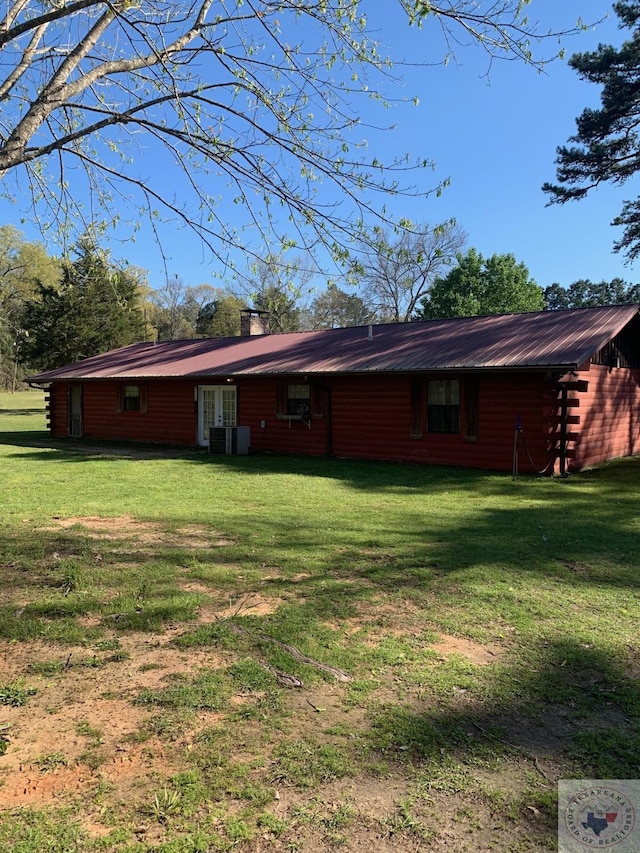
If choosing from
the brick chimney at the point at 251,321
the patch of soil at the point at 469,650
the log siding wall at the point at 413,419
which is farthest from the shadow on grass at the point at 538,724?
the brick chimney at the point at 251,321

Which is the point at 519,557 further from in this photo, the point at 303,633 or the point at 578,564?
the point at 303,633

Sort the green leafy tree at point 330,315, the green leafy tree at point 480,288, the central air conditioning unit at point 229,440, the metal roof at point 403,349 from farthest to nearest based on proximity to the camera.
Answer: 1. the green leafy tree at point 330,315
2. the green leafy tree at point 480,288
3. the central air conditioning unit at point 229,440
4. the metal roof at point 403,349

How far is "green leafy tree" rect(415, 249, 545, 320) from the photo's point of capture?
41.2 metres

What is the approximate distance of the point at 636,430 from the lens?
16828 mm

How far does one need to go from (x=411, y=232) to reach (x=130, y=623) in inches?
142

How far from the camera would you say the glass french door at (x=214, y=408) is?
18.4 m

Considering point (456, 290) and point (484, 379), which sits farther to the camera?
point (456, 290)

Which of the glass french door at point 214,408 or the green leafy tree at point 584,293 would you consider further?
the green leafy tree at point 584,293

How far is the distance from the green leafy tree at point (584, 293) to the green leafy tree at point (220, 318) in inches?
1733

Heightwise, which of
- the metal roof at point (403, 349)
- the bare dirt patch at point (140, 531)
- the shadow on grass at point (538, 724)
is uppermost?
the metal roof at point (403, 349)

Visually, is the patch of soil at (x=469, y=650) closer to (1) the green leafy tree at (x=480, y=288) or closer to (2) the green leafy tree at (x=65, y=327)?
(2) the green leafy tree at (x=65, y=327)

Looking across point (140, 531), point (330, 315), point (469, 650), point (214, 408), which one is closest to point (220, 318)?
point (330, 315)

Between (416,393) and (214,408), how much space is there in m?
6.90

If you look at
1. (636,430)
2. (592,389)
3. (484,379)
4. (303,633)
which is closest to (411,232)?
(303,633)
